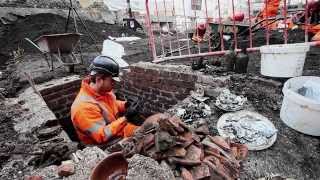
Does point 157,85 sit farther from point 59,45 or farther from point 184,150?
point 184,150

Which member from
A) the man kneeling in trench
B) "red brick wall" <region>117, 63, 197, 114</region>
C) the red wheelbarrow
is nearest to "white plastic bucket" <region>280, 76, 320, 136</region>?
"red brick wall" <region>117, 63, 197, 114</region>

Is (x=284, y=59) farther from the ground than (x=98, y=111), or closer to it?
farther from the ground

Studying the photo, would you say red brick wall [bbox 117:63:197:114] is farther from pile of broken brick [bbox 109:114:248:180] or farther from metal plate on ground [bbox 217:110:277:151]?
pile of broken brick [bbox 109:114:248:180]

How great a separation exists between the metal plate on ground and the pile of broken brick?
0.18 meters

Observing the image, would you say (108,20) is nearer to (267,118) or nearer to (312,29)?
(312,29)

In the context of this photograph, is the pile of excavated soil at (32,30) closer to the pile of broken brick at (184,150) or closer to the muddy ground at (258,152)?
the muddy ground at (258,152)

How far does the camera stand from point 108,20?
1370 cm

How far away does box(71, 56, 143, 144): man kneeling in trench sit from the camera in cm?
307

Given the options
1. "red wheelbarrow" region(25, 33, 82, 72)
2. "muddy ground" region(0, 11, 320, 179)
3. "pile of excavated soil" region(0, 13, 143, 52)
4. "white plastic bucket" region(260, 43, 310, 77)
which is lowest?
"muddy ground" region(0, 11, 320, 179)

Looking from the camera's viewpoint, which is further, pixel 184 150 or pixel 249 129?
pixel 249 129

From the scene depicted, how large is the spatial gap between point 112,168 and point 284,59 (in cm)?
270

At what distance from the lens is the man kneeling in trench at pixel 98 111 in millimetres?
3074

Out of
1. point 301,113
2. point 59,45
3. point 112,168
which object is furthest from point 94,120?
point 59,45

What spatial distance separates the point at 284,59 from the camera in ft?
11.3
